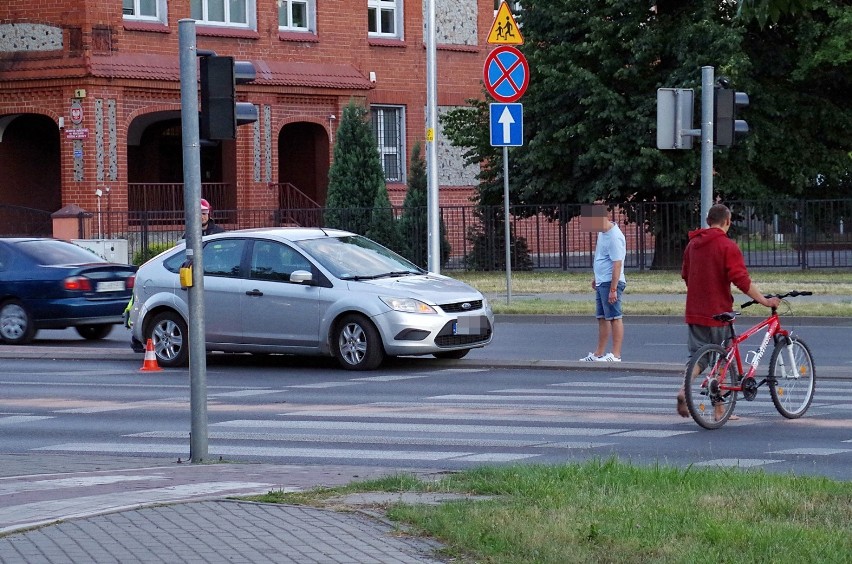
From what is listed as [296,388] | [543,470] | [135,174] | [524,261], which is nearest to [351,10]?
[135,174]

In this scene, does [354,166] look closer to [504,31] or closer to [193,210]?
[504,31]

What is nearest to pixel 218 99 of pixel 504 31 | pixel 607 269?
pixel 607 269

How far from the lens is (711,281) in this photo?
12.3 m

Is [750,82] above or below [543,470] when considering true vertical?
above

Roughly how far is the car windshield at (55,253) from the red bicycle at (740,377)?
12.0 m

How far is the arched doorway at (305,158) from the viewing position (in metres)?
41.4

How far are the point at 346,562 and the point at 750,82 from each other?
2894 cm

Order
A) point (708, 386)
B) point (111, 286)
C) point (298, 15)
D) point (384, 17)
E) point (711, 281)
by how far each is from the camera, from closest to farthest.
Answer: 1. point (708, 386)
2. point (711, 281)
3. point (111, 286)
4. point (298, 15)
5. point (384, 17)

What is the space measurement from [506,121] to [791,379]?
11.0m

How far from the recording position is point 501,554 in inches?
260

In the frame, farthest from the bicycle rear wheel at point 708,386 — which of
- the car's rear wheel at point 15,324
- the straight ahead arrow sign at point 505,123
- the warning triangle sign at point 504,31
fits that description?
the car's rear wheel at point 15,324

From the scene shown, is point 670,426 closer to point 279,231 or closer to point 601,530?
point 601,530

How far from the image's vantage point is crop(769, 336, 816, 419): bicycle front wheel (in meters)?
12.6

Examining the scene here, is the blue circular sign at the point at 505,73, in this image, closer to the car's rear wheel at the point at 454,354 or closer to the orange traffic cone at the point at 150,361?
the car's rear wheel at the point at 454,354
